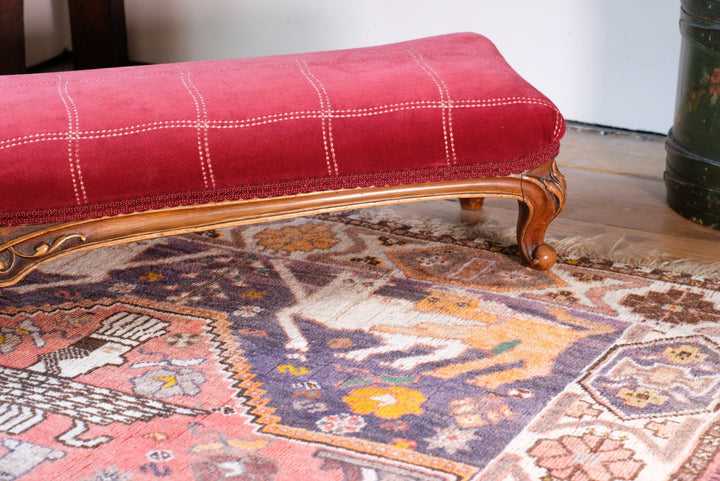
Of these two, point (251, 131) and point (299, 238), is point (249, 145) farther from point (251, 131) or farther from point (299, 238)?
point (299, 238)

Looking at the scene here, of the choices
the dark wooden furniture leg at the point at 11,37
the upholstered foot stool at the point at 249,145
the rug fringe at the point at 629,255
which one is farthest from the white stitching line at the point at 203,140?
the dark wooden furniture leg at the point at 11,37

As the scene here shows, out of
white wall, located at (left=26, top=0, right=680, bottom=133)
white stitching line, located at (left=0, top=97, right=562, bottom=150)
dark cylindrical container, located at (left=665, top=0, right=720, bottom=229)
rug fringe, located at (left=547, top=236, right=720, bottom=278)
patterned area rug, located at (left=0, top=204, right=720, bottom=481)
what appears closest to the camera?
patterned area rug, located at (left=0, top=204, right=720, bottom=481)

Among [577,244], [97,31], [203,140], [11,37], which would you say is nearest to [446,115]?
[203,140]

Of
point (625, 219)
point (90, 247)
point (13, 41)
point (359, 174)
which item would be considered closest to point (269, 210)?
point (359, 174)

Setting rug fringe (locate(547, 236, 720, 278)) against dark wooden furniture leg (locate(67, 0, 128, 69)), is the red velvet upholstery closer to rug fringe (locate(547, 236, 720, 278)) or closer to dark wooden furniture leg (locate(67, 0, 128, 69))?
rug fringe (locate(547, 236, 720, 278))

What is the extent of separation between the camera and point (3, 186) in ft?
4.98

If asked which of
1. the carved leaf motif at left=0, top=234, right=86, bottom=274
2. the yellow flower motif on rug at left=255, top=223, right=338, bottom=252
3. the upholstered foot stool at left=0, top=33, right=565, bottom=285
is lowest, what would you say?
the yellow flower motif on rug at left=255, top=223, right=338, bottom=252

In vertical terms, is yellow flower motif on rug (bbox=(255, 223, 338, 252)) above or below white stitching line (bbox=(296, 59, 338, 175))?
below

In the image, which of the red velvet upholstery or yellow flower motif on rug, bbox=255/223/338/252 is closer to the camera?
the red velvet upholstery

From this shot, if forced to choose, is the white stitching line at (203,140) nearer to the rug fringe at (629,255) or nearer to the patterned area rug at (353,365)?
the patterned area rug at (353,365)

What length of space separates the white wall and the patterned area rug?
1.05 m

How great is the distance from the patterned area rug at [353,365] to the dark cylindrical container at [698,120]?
0.34m

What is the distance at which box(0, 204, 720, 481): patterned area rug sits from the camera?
4.32ft

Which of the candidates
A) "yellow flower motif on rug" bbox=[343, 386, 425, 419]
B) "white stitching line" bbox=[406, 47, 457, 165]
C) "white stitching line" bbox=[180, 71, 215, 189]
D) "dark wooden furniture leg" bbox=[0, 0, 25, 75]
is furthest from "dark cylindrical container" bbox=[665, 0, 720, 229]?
"dark wooden furniture leg" bbox=[0, 0, 25, 75]
